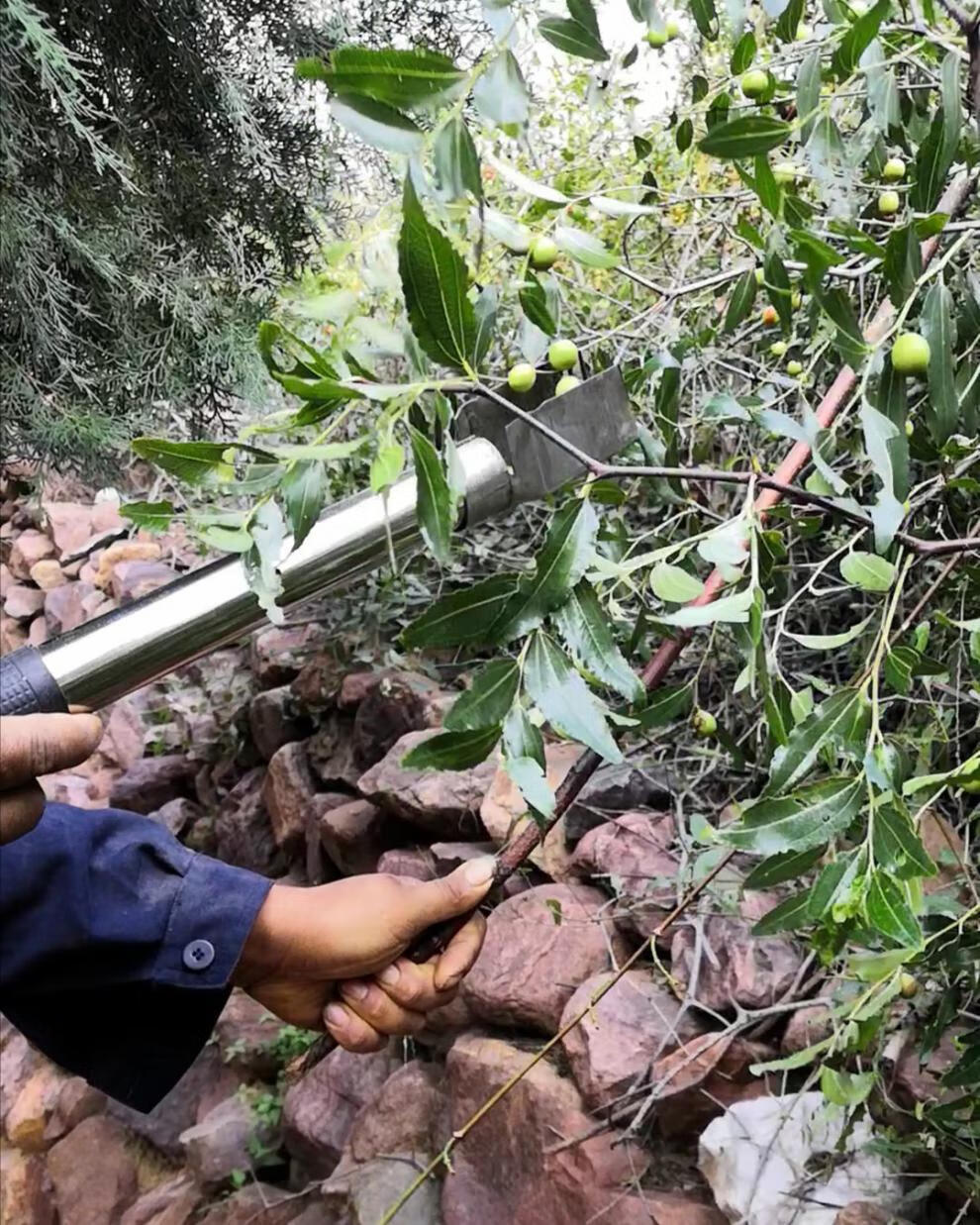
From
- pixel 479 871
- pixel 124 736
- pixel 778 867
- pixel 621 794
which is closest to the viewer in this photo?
pixel 778 867

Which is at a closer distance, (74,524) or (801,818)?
(801,818)

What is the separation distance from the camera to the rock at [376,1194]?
1.02m

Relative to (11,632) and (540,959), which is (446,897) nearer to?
(540,959)

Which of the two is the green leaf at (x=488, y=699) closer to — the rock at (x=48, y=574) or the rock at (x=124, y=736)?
the rock at (x=124, y=736)

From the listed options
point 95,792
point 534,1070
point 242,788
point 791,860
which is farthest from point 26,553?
point 791,860

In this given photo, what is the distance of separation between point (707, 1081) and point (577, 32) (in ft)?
2.69

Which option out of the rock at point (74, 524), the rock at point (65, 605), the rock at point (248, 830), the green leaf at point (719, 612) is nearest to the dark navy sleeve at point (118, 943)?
the green leaf at point (719, 612)

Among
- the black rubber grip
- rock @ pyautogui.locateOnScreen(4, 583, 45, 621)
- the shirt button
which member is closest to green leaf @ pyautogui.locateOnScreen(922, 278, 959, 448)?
the black rubber grip

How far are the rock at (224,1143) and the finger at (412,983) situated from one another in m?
0.92

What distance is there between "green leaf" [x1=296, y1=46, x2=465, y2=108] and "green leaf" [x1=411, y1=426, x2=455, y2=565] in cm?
12

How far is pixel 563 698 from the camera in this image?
38cm

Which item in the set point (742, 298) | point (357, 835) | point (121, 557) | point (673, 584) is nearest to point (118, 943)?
point (673, 584)

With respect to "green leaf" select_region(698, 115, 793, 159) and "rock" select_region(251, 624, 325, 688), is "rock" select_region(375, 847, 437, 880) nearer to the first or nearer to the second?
"rock" select_region(251, 624, 325, 688)


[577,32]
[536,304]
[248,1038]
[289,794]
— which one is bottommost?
[248,1038]
